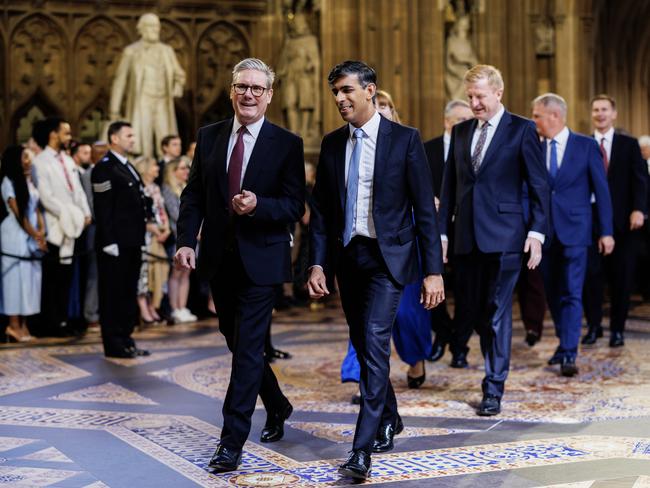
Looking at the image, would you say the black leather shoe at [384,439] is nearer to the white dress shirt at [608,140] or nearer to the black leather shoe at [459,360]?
the black leather shoe at [459,360]

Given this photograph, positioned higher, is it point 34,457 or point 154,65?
point 154,65

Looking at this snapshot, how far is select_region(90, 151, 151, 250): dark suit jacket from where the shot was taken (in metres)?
8.64

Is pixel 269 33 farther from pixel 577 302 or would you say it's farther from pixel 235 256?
pixel 235 256

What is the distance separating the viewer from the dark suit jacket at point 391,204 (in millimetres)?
4988

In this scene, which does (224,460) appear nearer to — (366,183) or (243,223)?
(243,223)

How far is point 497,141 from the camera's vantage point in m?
6.31

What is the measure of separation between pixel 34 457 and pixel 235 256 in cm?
131

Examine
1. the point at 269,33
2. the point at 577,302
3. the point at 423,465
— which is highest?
the point at 269,33

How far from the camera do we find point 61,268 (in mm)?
10258

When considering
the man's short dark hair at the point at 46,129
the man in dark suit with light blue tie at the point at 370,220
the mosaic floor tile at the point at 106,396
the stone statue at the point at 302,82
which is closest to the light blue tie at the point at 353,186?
the man in dark suit with light blue tie at the point at 370,220

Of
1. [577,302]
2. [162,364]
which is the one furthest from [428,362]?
[162,364]

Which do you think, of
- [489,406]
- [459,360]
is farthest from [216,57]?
[489,406]

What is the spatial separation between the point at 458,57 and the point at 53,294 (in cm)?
752

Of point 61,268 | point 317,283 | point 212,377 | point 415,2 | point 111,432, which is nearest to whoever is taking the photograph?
point 317,283
